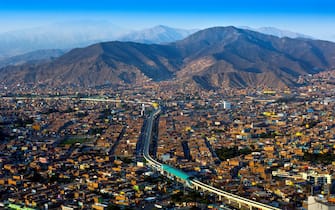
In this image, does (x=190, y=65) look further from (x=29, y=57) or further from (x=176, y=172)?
(x=176, y=172)

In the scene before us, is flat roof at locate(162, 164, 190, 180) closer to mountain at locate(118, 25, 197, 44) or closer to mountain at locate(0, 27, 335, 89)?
mountain at locate(0, 27, 335, 89)

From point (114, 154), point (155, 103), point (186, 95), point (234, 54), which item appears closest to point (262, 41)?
point (234, 54)

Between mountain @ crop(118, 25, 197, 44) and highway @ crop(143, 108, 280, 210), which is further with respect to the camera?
mountain @ crop(118, 25, 197, 44)

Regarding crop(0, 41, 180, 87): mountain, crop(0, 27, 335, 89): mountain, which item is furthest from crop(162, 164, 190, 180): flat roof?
crop(0, 41, 180, 87): mountain

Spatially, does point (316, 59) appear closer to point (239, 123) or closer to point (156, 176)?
point (239, 123)

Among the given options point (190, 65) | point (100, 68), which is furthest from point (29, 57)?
point (190, 65)
